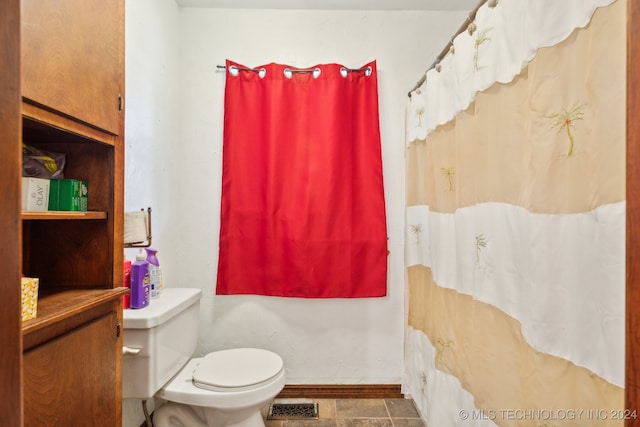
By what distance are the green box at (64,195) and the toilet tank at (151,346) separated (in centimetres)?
55

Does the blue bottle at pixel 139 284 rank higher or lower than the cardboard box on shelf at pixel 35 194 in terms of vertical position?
lower

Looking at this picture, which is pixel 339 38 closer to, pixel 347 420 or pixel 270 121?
pixel 270 121

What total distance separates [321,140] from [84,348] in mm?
1498

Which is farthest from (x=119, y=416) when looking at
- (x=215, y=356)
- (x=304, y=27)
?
(x=304, y=27)

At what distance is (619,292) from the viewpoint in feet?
2.03

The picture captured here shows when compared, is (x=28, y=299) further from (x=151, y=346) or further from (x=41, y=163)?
(x=151, y=346)

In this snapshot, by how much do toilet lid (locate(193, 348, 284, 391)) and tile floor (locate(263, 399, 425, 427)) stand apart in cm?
41

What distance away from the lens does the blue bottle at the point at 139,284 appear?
1.28 m

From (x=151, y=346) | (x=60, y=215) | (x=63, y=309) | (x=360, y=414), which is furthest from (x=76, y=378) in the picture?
(x=360, y=414)

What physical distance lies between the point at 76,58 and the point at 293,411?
6.15 feet

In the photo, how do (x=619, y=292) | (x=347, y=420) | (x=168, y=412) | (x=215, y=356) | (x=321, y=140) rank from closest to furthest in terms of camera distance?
1. (x=619, y=292)
2. (x=168, y=412)
3. (x=215, y=356)
4. (x=347, y=420)
5. (x=321, y=140)

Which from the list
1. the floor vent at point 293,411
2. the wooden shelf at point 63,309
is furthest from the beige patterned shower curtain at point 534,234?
the wooden shelf at point 63,309

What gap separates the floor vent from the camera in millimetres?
1775

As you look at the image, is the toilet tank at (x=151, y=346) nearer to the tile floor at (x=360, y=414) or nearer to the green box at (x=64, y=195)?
the green box at (x=64, y=195)
